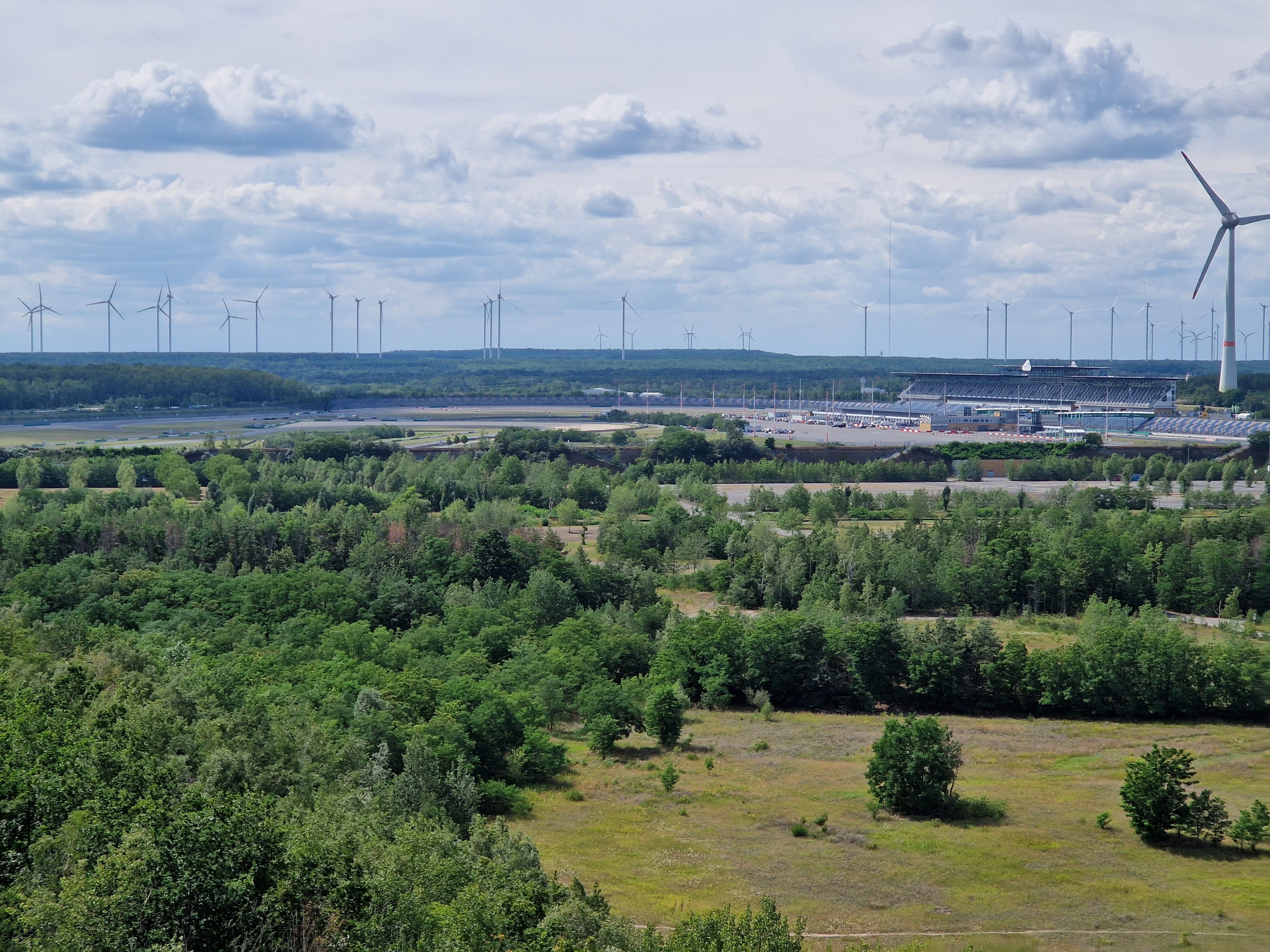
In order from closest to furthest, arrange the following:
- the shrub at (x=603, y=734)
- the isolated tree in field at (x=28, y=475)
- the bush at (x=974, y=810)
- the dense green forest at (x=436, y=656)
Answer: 1. the dense green forest at (x=436, y=656)
2. the bush at (x=974, y=810)
3. the shrub at (x=603, y=734)
4. the isolated tree in field at (x=28, y=475)

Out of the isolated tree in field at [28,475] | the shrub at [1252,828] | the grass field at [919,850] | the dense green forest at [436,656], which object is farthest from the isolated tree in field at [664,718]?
the isolated tree in field at [28,475]

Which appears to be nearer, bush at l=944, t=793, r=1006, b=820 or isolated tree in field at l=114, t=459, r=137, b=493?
bush at l=944, t=793, r=1006, b=820

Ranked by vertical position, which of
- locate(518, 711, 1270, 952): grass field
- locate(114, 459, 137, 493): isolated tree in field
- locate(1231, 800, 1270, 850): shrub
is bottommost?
locate(518, 711, 1270, 952): grass field

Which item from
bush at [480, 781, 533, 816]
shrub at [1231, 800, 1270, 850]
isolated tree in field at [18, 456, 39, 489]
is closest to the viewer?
shrub at [1231, 800, 1270, 850]

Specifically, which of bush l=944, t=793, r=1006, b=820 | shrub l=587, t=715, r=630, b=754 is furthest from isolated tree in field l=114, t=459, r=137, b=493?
bush l=944, t=793, r=1006, b=820

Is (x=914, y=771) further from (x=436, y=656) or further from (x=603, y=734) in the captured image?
(x=436, y=656)

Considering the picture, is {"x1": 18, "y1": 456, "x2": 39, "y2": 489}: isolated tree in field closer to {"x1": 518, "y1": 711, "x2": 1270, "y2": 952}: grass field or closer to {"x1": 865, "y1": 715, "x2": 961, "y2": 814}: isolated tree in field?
{"x1": 518, "y1": 711, "x2": 1270, "y2": 952}: grass field

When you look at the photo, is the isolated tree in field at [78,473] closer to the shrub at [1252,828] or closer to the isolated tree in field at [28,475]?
the isolated tree in field at [28,475]
